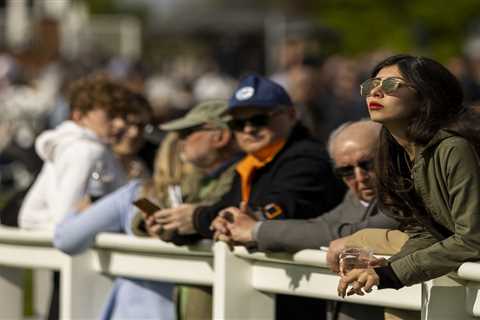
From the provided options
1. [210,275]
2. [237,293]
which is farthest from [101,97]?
[237,293]

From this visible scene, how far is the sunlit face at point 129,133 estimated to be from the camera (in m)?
8.78

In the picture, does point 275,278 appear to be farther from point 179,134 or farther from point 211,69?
point 211,69

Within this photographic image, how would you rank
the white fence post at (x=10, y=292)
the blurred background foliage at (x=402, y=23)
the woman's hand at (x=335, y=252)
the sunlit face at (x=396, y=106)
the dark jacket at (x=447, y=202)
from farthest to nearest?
the blurred background foliage at (x=402, y=23)
the white fence post at (x=10, y=292)
the woman's hand at (x=335, y=252)
the sunlit face at (x=396, y=106)
the dark jacket at (x=447, y=202)

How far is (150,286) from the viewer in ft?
24.5

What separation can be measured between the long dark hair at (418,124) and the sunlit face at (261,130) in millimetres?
1694

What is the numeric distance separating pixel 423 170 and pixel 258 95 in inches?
82.3

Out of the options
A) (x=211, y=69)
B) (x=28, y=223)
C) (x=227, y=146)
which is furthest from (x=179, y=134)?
(x=211, y=69)

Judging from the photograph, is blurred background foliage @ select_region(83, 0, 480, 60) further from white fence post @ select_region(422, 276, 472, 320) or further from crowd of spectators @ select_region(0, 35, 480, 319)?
white fence post @ select_region(422, 276, 472, 320)

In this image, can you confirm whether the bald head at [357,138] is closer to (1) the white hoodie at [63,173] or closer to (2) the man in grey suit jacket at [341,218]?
(2) the man in grey suit jacket at [341,218]

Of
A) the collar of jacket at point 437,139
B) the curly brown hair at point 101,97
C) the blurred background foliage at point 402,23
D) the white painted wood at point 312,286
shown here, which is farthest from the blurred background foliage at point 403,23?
the collar of jacket at point 437,139

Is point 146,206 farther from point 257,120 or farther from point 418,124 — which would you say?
point 418,124

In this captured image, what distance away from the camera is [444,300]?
5.29m

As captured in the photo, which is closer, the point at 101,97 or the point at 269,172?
the point at 269,172

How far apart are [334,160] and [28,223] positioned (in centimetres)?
242
